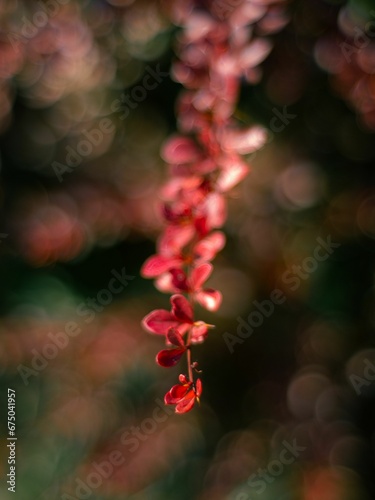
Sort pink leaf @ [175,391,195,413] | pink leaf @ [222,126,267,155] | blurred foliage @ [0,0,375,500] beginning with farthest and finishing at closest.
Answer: blurred foliage @ [0,0,375,500], pink leaf @ [222,126,267,155], pink leaf @ [175,391,195,413]

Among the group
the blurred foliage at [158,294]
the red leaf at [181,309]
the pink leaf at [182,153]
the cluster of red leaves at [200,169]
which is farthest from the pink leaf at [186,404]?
the blurred foliage at [158,294]

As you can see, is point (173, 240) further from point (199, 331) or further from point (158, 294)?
point (158, 294)

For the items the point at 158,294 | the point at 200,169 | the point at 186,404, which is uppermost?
the point at 200,169

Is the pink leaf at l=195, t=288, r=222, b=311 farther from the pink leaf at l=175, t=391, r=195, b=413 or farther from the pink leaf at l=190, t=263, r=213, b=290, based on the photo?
the pink leaf at l=175, t=391, r=195, b=413

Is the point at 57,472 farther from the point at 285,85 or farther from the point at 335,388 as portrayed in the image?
the point at 285,85

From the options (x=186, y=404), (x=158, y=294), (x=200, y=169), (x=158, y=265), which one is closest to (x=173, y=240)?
(x=158, y=265)

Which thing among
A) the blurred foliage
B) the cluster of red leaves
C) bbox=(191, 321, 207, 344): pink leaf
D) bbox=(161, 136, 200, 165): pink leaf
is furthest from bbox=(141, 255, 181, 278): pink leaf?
the blurred foliage

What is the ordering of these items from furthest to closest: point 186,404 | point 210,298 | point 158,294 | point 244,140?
point 158,294, point 244,140, point 210,298, point 186,404

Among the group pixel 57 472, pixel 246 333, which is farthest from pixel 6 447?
pixel 246 333
